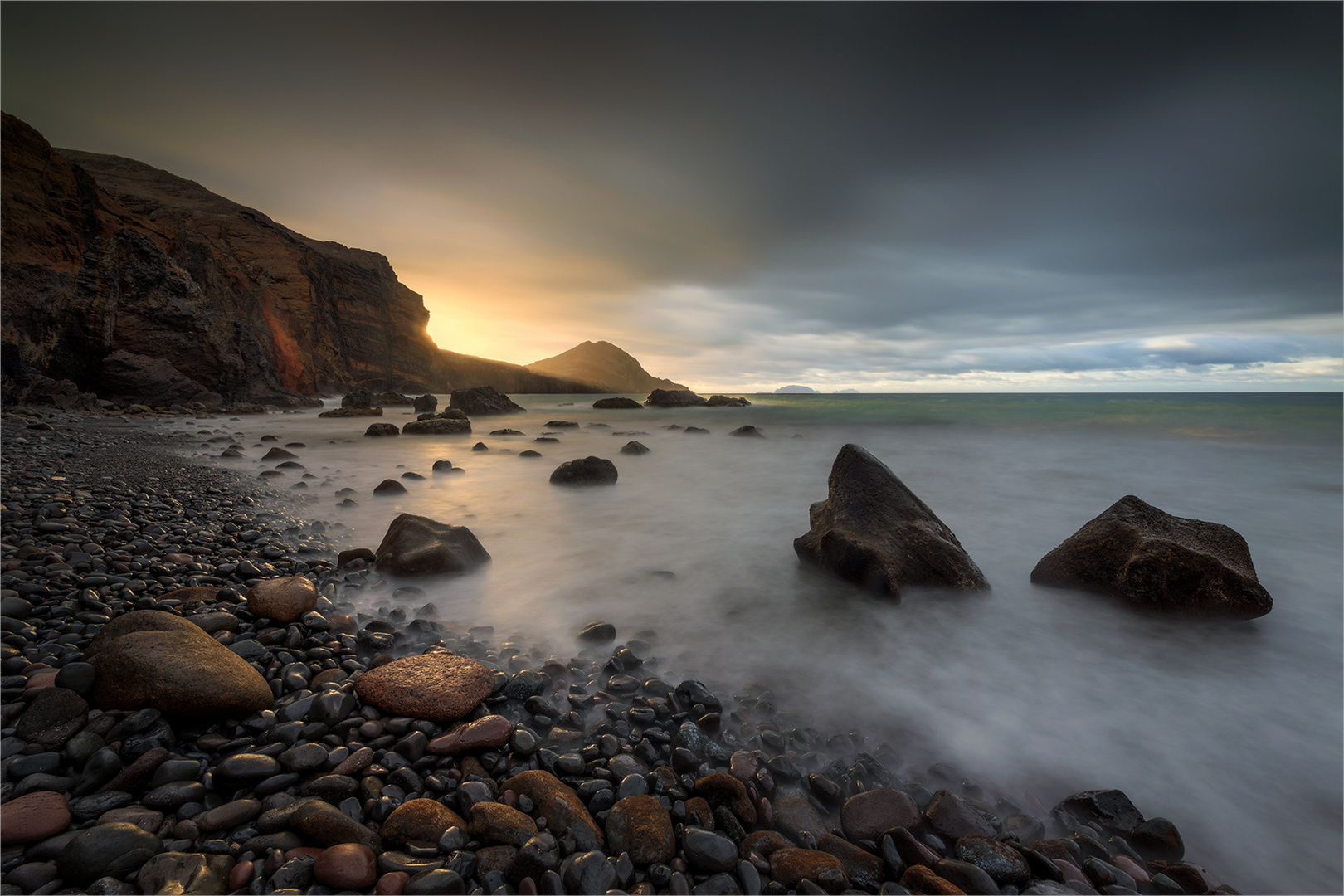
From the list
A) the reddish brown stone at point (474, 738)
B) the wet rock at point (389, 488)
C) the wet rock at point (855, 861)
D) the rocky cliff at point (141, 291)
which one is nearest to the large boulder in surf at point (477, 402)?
the rocky cliff at point (141, 291)

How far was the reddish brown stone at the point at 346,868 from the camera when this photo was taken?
1369mm

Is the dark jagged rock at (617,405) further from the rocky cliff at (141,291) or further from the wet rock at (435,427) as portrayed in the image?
the wet rock at (435,427)

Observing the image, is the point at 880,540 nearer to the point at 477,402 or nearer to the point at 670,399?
the point at 477,402

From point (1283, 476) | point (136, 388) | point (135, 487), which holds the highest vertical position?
point (136, 388)

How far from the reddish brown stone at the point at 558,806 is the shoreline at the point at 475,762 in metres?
0.04

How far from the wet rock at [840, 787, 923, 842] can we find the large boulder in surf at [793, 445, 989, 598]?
2105 mm

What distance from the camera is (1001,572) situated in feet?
14.8

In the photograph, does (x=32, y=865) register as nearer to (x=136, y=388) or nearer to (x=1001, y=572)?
(x=1001, y=572)

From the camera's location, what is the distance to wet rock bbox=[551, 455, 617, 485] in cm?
805

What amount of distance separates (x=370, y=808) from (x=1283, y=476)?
51.5ft

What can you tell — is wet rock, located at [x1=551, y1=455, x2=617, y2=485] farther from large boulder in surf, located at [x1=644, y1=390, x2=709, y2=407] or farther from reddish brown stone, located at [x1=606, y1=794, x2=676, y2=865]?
large boulder in surf, located at [x1=644, y1=390, x2=709, y2=407]

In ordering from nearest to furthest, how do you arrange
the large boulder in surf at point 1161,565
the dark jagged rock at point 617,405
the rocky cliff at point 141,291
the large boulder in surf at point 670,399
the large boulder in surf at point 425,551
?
the large boulder in surf at point 1161,565
the large boulder in surf at point 425,551
the rocky cliff at point 141,291
the dark jagged rock at point 617,405
the large boulder in surf at point 670,399

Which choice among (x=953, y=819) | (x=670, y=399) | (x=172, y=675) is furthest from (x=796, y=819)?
(x=670, y=399)

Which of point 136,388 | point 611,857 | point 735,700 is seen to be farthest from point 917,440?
point 136,388
